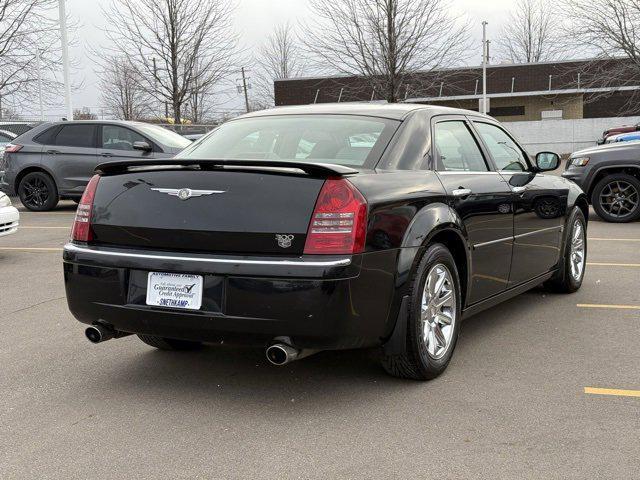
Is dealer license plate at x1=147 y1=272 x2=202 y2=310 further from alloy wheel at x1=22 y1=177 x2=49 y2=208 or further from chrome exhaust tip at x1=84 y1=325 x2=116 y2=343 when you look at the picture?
alloy wheel at x1=22 y1=177 x2=49 y2=208

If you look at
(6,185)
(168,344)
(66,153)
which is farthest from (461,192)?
(6,185)

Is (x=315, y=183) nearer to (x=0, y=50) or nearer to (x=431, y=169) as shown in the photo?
(x=431, y=169)

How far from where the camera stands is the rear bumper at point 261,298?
→ 3338mm

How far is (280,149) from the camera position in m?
4.24

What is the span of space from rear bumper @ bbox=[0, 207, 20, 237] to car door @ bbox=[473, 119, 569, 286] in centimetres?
583

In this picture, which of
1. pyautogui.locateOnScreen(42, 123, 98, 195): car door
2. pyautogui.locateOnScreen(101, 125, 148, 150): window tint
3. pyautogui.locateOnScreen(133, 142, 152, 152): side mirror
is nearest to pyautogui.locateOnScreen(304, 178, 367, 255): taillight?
pyautogui.locateOnScreen(133, 142, 152, 152): side mirror

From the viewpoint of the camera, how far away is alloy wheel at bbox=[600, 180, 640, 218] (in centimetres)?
1097

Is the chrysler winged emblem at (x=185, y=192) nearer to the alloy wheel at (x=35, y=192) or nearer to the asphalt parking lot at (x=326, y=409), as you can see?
Answer: the asphalt parking lot at (x=326, y=409)

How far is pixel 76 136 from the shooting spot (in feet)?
43.6

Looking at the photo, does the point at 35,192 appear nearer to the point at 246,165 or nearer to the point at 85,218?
the point at 85,218

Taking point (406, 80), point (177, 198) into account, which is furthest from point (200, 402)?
point (406, 80)

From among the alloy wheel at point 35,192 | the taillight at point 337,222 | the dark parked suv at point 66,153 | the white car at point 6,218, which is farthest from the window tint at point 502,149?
the alloy wheel at point 35,192

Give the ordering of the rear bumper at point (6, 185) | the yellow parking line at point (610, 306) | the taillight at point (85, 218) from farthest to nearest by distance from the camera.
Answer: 1. the rear bumper at point (6, 185)
2. the yellow parking line at point (610, 306)
3. the taillight at point (85, 218)

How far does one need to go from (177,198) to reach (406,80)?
24515 millimetres
